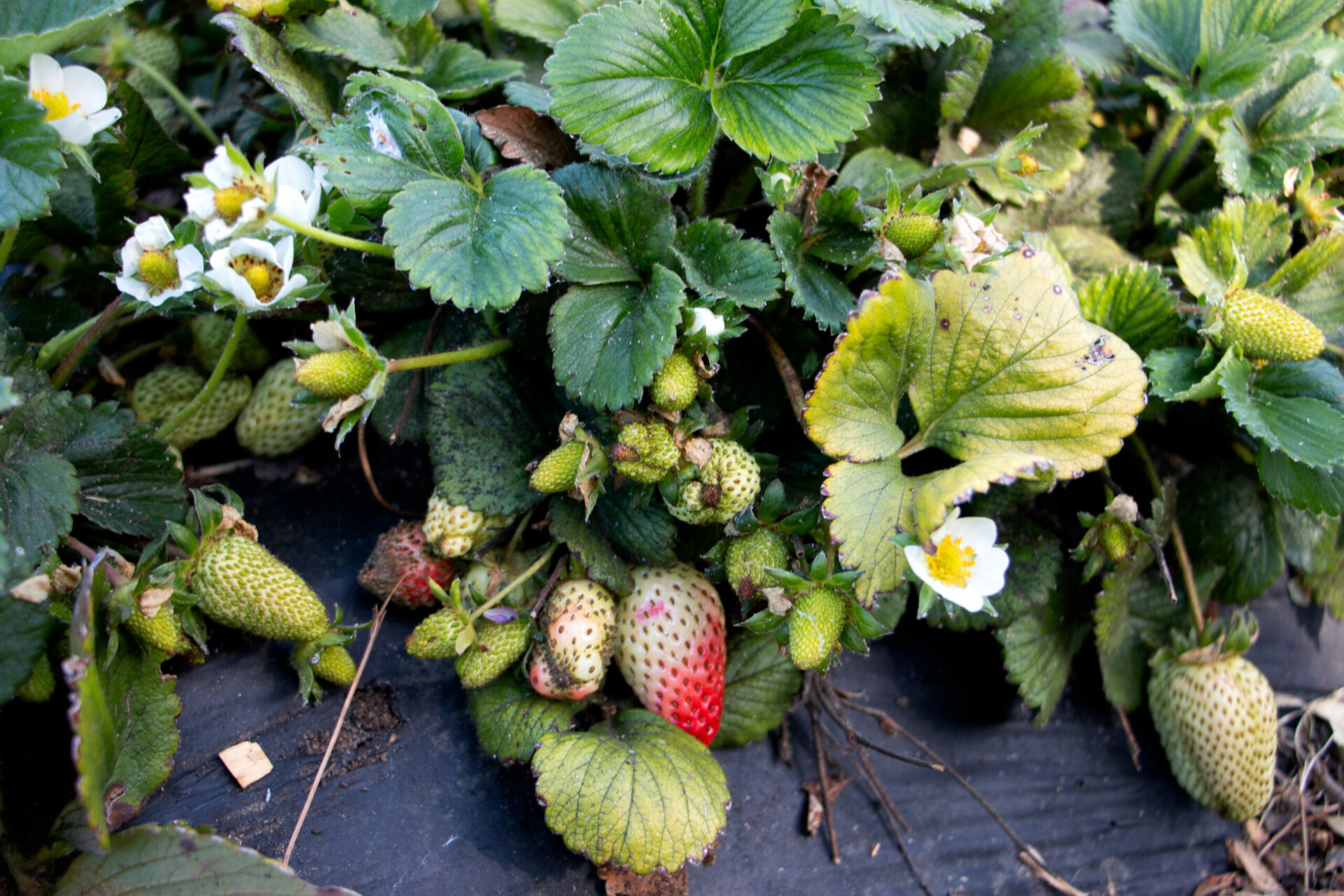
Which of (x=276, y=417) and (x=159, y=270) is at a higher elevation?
(x=159, y=270)

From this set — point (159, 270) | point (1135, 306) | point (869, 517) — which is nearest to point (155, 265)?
point (159, 270)

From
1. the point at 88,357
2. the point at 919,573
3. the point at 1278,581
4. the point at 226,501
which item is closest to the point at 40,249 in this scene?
the point at 88,357

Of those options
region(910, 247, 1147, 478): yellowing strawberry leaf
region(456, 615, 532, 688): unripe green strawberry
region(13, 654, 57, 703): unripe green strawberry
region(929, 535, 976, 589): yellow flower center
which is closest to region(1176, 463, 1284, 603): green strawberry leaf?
region(910, 247, 1147, 478): yellowing strawberry leaf

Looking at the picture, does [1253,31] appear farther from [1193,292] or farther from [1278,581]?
[1278,581]

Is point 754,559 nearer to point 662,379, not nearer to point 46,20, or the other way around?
point 662,379

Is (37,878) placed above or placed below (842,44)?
below

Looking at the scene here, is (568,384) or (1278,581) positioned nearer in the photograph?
(568,384)

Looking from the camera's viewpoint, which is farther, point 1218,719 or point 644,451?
point 1218,719

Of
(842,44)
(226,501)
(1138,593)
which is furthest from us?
(1138,593)
